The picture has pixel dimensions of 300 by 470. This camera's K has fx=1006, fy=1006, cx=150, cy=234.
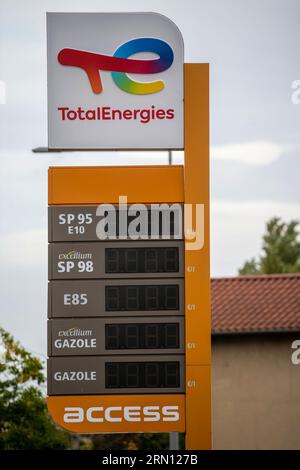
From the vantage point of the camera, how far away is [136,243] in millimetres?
13516

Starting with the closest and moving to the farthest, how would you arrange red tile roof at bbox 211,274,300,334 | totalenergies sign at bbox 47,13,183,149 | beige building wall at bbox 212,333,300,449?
totalenergies sign at bbox 47,13,183,149 < beige building wall at bbox 212,333,300,449 < red tile roof at bbox 211,274,300,334

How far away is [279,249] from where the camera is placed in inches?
2741

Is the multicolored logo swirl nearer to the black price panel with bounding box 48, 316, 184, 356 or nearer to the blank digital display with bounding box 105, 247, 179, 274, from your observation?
the blank digital display with bounding box 105, 247, 179, 274

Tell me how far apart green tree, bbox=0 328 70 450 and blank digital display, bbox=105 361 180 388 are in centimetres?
1035

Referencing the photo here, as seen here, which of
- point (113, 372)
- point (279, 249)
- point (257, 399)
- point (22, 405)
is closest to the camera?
point (113, 372)

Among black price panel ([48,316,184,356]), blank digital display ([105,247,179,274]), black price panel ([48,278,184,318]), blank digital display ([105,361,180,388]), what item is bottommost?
blank digital display ([105,361,180,388])

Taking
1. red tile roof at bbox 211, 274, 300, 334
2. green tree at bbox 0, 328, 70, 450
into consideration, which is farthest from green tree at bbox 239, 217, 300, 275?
green tree at bbox 0, 328, 70, 450

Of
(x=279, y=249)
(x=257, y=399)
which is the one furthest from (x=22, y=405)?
(x=279, y=249)

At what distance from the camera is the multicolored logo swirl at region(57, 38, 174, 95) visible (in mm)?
14047

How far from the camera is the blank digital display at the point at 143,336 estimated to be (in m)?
13.5

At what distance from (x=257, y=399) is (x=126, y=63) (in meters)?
18.2

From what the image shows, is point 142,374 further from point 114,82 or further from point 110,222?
point 114,82

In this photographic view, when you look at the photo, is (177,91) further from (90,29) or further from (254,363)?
(254,363)
